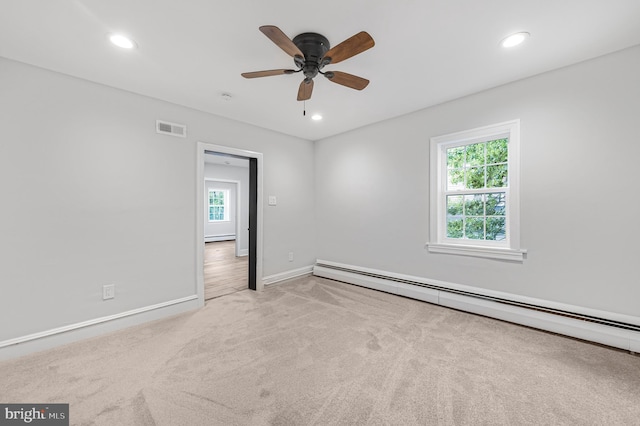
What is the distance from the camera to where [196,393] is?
169 cm

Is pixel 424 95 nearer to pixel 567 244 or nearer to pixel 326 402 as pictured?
pixel 567 244

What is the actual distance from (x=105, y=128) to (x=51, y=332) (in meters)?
1.97

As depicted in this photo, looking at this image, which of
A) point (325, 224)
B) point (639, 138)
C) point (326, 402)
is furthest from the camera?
point (325, 224)

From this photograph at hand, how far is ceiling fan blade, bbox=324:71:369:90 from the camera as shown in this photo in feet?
6.51

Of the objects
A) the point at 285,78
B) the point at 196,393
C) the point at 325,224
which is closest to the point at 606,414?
the point at 196,393

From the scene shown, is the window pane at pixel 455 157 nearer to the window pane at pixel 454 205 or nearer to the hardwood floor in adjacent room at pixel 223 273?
the window pane at pixel 454 205

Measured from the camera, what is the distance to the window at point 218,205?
8.92 meters

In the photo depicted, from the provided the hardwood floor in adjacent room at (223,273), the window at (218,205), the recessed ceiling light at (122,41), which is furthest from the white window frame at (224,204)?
the recessed ceiling light at (122,41)

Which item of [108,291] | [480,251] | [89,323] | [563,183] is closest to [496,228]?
[480,251]

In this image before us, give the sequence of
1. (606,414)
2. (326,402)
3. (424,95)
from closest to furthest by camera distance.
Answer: (606,414) → (326,402) → (424,95)

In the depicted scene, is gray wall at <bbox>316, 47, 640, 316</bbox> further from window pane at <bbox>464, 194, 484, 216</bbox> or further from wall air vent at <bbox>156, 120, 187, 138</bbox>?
wall air vent at <bbox>156, 120, 187, 138</bbox>

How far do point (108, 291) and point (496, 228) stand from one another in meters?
4.23

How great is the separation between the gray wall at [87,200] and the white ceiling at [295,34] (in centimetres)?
32

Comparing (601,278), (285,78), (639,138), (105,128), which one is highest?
(285,78)
